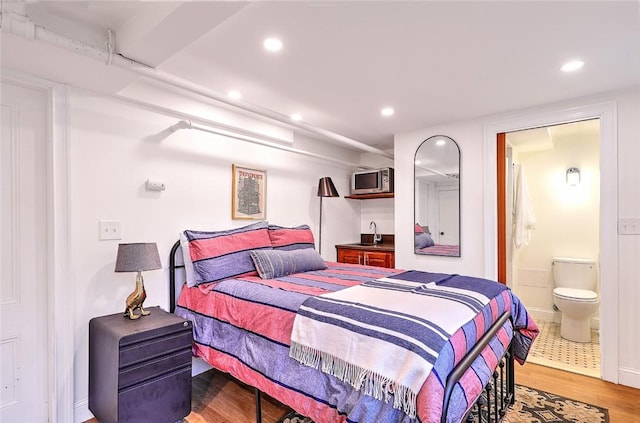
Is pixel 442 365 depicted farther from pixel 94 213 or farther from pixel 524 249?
pixel 524 249

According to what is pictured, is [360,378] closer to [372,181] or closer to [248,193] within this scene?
[248,193]

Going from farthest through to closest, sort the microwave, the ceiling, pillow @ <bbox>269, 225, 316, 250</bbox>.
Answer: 1. the microwave
2. pillow @ <bbox>269, 225, 316, 250</bbox>
3. the ceiling

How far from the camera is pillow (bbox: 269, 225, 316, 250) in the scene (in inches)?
119

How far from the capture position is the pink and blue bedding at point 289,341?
4.28 feet

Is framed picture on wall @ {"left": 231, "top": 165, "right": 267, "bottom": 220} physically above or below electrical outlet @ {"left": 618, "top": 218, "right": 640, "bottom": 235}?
above

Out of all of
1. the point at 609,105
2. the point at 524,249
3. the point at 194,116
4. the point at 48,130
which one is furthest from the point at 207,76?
the point at 524,249

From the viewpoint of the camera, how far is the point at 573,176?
3910mm

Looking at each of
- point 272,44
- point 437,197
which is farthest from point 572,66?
point 272,44

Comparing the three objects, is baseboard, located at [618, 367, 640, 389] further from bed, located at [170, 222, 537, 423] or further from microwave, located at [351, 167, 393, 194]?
microwave, located at [351, 167, 393, 194]

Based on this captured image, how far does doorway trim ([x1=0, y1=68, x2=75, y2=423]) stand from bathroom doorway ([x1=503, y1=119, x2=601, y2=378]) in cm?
401

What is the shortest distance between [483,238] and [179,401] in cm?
295

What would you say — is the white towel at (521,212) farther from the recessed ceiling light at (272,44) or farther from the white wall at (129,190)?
the recessed ceiling light at (272,44)

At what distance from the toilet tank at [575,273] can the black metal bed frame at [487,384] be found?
239 cm

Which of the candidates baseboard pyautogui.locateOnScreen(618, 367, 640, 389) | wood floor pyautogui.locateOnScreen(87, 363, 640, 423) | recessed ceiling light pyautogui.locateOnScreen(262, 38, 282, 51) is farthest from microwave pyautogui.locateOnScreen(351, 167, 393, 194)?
baseboard pyautogui.locateOnScreen(618, 367, 640, 389)
